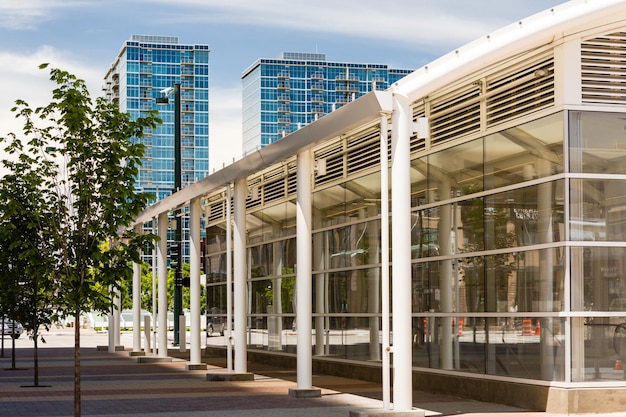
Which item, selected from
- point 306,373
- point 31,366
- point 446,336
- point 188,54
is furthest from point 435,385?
point 188,54

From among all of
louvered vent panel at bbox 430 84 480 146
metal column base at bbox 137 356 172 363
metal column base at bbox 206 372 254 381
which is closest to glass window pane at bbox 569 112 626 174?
louvered vent panel at bbox 430 84 480 146

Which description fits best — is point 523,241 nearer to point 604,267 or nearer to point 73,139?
point 604,267

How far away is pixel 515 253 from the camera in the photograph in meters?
18.6

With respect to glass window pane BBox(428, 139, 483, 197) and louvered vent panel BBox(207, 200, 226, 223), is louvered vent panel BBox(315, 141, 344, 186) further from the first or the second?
louvered vent panel BBox(207, 200, 226, 223)

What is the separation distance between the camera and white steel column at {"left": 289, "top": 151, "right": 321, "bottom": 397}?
21031mm

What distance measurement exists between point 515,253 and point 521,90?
8.58ft

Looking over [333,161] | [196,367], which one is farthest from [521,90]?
[196,367]

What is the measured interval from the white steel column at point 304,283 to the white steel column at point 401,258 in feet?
13.7

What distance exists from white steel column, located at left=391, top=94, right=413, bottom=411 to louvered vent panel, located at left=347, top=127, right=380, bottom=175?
6672 mm

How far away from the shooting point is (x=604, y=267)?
17.6 metres

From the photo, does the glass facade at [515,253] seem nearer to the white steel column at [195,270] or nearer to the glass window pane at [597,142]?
the glass window pane at [597,142]

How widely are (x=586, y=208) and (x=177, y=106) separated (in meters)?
29.0

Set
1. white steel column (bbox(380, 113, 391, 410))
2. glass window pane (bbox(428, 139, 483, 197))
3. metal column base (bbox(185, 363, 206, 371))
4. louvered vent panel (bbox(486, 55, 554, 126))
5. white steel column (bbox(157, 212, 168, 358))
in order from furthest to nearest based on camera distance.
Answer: white steel column (bbox(157, 212, 168, 358)) < metal column base (bbox(185, 363, 206, 371)) < glass window pane (bbox(428, 139, 483, 197)) < louvered vent panel (bbox(486, 55, 554, 126)) < white steel column (bbox(380, 113, 391, 410))

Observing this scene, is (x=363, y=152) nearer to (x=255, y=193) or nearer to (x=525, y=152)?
(x=525, y=152)
